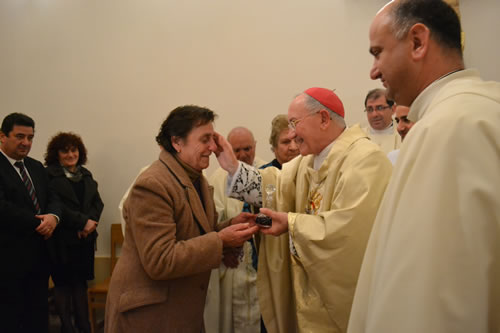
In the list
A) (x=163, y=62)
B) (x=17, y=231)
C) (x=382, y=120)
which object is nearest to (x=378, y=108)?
(x=382, y=120)

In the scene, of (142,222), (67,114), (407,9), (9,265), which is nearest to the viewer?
(407,9)

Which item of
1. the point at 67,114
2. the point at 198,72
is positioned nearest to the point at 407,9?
the point at 198,72

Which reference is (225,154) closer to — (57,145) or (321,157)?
(321,157)

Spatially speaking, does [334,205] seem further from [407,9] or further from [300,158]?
[407,9]

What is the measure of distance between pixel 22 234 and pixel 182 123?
2023mm

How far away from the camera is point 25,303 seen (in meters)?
3.10

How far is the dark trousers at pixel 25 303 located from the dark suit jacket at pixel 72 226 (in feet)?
1.47

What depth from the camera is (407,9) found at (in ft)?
3.57

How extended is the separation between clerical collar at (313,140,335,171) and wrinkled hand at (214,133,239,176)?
514mm

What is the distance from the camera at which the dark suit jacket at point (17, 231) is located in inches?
117

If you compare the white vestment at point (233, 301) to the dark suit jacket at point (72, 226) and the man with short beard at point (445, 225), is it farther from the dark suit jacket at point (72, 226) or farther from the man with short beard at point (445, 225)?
the man with short beard at point (445, 225)

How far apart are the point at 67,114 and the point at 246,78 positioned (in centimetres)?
254

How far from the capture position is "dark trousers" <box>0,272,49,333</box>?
2.93m

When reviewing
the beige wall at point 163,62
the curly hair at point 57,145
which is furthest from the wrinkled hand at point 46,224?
the beige wall at point 163,62
